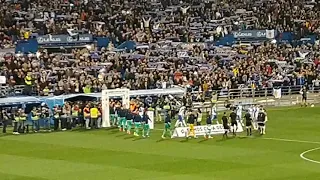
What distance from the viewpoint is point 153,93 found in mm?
60656

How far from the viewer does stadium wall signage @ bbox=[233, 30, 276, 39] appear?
266 feet

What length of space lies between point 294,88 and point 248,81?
4349mm

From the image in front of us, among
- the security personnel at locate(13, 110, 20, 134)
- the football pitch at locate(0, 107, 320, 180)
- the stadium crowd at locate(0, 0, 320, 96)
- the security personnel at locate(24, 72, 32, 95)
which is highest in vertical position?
the stadium crowd at locate(0, 0, 320, 96)

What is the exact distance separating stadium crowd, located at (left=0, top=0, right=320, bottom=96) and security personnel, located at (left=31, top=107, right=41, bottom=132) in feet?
Answer: 18.4

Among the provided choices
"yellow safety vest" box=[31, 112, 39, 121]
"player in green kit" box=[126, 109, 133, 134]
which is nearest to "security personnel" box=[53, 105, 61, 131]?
"yellow safety vest" box=[31, 112, 39, 121]

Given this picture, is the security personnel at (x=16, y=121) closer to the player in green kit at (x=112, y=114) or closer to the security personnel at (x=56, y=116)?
the security personnel at (x=56, y=116)

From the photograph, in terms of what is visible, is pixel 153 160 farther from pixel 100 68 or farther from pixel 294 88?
pixel 294 88

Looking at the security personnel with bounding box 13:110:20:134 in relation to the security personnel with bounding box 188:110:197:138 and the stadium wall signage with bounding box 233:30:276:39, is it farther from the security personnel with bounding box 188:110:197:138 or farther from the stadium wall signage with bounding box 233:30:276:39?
the stadium wall signage with bounding box 233:30:276:39

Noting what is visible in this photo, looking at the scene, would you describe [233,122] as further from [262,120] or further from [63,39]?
[63,39]

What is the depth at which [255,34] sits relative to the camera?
81.6m

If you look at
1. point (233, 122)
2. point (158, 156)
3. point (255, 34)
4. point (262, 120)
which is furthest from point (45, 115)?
point (255, 34)

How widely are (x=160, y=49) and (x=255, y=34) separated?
1159 cm

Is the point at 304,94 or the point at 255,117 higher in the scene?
the point at 304,94

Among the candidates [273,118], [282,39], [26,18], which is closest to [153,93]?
[273,118]
